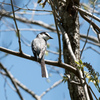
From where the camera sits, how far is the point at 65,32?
3521 millimetres

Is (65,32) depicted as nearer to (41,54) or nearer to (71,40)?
(71,40)

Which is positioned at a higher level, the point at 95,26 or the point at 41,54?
the point at 95,26

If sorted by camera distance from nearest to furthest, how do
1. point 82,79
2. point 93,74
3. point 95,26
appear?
point 93,74 → point 82,79 → point 95,26

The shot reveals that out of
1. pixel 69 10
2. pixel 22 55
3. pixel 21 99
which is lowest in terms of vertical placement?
pixel 21 99

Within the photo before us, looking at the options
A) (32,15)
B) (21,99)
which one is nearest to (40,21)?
(32,15)

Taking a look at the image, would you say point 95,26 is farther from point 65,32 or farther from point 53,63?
point 53,63

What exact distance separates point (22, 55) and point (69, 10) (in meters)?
1.47

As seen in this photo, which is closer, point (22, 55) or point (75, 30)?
point (22, 55)

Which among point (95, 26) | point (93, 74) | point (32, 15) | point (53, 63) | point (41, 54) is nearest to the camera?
point (93, 74)

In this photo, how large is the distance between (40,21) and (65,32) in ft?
14.7

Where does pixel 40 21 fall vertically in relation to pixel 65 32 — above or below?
below

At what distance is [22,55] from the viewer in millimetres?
2805

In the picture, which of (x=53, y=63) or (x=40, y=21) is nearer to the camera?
(x=53, y=63)

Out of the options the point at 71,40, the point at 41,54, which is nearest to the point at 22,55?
the point at 41,54
